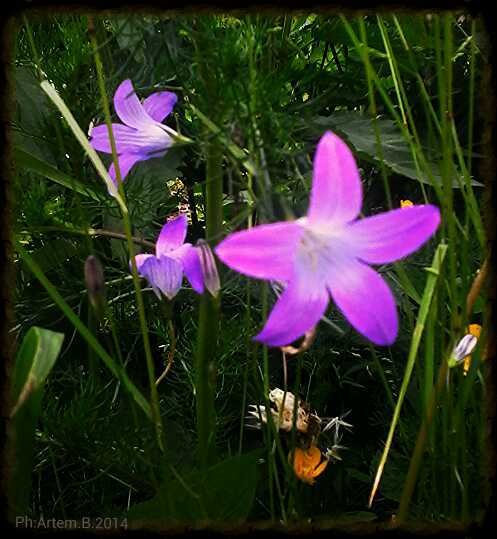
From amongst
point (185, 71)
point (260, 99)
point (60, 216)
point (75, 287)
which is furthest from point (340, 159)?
point (75, 287)

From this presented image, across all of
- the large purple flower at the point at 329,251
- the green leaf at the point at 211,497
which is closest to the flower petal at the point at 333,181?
the large purple flower at the point at 329,251

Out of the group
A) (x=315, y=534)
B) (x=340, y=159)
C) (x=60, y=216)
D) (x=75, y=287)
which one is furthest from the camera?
(x=75, y=287)

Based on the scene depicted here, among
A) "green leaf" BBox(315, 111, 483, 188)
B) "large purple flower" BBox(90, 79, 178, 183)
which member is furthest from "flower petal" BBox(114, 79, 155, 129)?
"green leaf" BBox(315, 111, 483, 188)

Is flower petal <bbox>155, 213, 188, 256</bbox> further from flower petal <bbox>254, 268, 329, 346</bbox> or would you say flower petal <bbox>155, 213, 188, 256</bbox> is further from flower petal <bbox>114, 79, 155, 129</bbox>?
flower petal <bbox>254, 268, 329, 346</bbox>

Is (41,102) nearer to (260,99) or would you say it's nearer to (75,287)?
(75,287)

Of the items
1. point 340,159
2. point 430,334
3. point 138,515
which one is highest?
point 340,159

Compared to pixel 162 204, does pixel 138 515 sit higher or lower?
lower
